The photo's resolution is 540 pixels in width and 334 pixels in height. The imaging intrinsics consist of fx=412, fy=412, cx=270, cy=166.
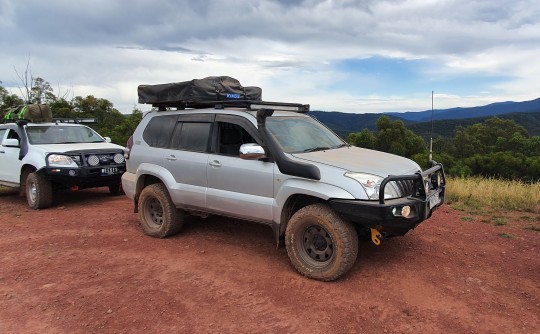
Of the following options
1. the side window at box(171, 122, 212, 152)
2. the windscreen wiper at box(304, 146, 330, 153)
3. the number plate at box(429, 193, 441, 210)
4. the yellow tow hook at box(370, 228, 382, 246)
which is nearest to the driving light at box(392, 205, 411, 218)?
A: the yellow tow hook at box(370, 228, 382, 246)

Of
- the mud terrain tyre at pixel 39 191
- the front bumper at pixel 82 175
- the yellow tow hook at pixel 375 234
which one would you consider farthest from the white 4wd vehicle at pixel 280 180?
the mud terrain tyre at pixel 39 191

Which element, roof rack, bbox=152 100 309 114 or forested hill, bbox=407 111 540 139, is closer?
roof rack, bbox=152 100 309 114

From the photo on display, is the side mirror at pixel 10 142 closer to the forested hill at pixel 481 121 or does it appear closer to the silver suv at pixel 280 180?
the silver suv at pixel 280 180

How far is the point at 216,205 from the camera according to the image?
5.12 metres

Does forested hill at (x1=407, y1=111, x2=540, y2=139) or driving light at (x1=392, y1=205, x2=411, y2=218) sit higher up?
forested hill at (x1=407, y1=111, x2=540, y2=139)

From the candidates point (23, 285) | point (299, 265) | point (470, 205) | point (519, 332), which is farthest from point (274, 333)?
point (470, 205)

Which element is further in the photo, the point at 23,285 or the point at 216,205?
the point at 216,205

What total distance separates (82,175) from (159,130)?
2992 mm

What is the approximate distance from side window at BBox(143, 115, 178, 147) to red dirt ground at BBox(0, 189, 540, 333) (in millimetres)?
1376

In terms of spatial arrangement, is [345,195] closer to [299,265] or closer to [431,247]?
[299,265]

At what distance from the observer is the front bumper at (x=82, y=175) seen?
7934 millimetres

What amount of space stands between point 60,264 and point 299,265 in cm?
284

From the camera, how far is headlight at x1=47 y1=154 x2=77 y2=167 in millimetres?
7969

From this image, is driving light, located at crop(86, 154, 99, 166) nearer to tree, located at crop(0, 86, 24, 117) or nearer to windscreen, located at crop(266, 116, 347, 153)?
windscreen, located at crop(266, 116, 347, 153)
